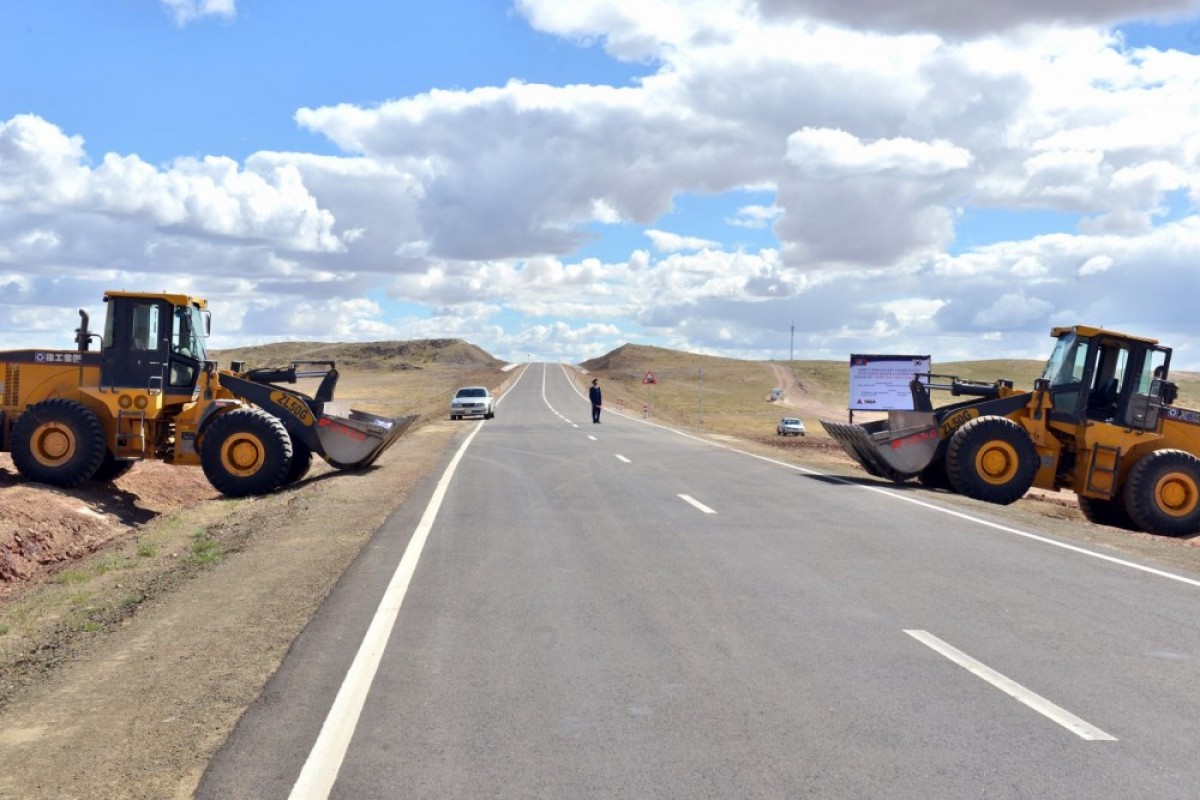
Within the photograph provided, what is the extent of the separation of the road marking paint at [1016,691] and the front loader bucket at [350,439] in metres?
13.3

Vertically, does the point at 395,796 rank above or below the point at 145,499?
above

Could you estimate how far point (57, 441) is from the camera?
684 inches

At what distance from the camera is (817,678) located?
6621mm

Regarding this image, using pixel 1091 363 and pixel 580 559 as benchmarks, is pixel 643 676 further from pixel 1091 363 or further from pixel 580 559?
pixel 1091 363

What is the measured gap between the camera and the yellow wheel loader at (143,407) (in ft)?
57.1

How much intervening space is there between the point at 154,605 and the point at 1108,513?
15.9 metres

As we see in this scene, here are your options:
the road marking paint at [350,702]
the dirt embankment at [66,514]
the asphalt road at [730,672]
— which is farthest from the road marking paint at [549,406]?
the road marking paint at [350,702]

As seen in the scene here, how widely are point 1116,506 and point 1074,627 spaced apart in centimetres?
1150

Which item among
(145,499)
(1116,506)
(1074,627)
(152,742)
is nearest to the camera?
(152,742)

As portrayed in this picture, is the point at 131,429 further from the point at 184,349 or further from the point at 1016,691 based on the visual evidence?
the point at 1016,691

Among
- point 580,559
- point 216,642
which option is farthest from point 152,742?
point 580,559

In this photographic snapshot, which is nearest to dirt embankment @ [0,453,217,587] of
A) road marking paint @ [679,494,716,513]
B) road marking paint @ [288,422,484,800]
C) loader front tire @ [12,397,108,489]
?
loader front tire @ [12,397,108,489]

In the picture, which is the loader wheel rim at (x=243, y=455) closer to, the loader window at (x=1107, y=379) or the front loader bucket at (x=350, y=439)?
the front loader bucket at (x=350, y=439)

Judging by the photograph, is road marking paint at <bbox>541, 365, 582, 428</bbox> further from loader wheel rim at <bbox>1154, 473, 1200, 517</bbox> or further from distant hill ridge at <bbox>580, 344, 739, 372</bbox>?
distant hill ridge at <bbox>580, 344, 739, 372</bbox>
